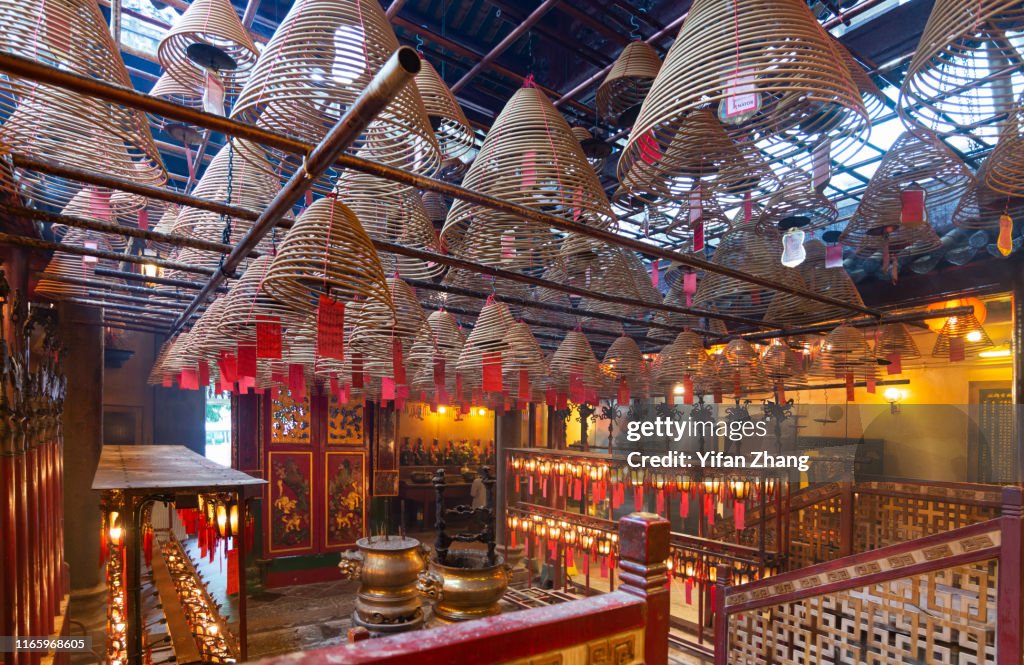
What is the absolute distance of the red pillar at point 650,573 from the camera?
174cm

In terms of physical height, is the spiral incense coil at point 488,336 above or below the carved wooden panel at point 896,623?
above

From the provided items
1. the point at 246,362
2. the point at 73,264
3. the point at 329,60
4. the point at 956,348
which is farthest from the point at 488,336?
the point at 956,348

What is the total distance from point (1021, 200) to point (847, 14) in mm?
2579

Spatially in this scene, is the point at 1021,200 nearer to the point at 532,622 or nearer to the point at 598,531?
the point at 532,622

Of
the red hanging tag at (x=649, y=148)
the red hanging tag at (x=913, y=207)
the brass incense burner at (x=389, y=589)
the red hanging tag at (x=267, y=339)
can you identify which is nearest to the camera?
the red hanging tag at (x=649, y=148)

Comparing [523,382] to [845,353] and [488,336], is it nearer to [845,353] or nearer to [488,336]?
[488,336]

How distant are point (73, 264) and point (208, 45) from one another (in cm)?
316

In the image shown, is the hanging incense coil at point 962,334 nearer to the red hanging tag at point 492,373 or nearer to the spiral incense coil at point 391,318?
the red hanging tag at point 492,373

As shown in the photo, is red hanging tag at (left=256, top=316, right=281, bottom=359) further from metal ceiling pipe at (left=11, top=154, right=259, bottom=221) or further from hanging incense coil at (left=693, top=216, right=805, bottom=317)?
hanging incense coil at (left=693, top=216, right=805, bottom=317)

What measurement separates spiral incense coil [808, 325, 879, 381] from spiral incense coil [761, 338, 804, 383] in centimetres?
23

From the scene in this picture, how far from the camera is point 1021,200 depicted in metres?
4.37

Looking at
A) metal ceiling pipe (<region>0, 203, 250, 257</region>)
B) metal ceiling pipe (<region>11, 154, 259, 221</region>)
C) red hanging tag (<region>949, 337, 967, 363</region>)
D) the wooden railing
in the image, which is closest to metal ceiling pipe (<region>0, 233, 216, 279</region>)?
metal ceiling pipe (<region>0, 203, 250, 257</region>)

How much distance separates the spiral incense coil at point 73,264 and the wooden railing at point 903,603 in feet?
18.4

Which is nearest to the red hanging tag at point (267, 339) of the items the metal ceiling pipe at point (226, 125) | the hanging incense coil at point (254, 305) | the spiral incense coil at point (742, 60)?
the hanging incense coil at point (254, 305)
